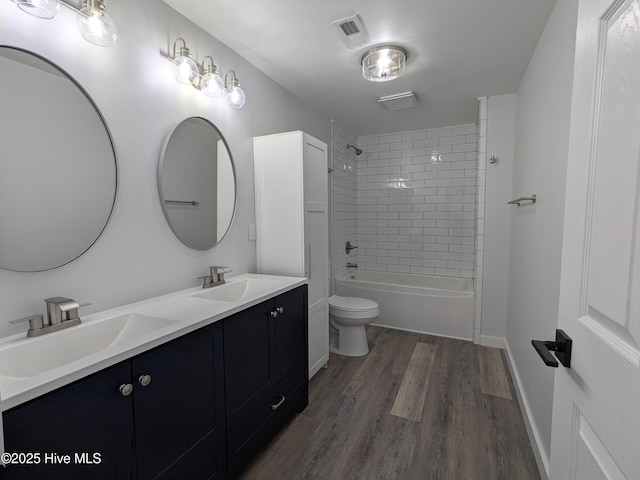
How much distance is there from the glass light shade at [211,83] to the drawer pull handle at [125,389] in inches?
62.8

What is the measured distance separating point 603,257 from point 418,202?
3536mm

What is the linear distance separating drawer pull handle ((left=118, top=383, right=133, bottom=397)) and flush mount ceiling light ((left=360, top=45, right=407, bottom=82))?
2.22 metres

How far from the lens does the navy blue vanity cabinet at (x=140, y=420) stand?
0.75 m

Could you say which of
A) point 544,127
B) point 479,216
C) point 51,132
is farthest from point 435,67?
point 51,132

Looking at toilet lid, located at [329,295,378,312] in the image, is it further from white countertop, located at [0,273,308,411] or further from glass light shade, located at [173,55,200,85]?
glass light shade, located at [173,55,200,85]

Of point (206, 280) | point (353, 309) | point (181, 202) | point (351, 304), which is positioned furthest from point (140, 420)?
point (351, 304)

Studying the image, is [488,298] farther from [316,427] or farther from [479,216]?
[316,427]

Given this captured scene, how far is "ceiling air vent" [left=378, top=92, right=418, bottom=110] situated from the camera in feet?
8.97

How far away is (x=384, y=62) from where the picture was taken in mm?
2061

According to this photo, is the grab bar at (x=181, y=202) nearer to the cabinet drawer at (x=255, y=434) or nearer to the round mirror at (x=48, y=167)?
the round mirror at (x=48, y=167)

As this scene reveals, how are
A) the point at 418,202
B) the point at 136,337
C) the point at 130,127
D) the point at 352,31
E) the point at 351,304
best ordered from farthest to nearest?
the point at 418,202
the point at 351,304
the point at 352,31
the point at 130,127
the point at 136,337

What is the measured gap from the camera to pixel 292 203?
2150 millimetres

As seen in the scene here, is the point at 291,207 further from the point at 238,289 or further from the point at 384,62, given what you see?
the point at 384,62

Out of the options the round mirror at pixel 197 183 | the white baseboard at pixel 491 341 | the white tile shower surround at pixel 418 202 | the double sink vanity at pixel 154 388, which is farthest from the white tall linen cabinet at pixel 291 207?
the white tile shower surround at pixel 418 202
